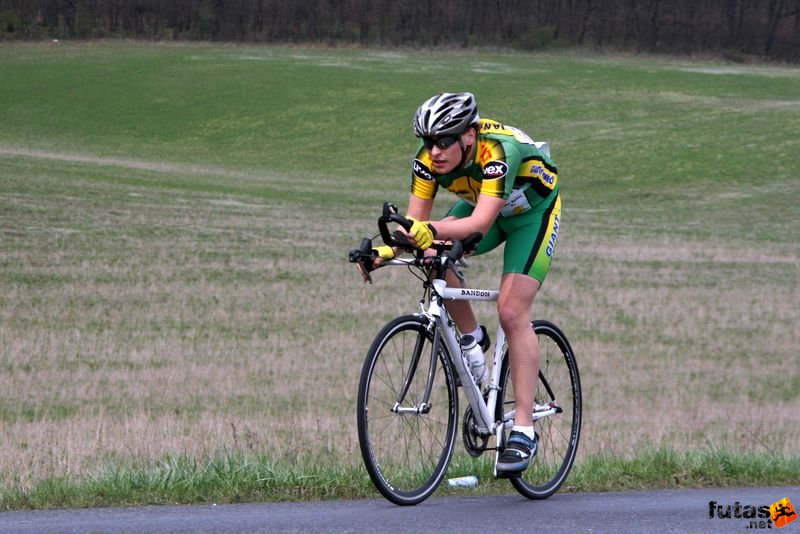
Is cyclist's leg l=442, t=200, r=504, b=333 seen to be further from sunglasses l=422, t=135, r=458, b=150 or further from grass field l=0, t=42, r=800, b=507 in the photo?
grass field l=0, t=42, r=800, b=507

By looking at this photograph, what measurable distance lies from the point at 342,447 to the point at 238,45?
8105 cm

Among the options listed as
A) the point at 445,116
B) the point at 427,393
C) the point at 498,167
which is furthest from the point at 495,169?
the point at 427,393

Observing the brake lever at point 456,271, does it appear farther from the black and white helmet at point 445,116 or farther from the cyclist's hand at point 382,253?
the black and white helmet at point 445,116

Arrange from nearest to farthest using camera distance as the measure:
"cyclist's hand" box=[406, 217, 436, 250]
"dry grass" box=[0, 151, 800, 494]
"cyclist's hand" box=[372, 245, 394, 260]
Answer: "cyclist's hand" box=[406, 217, 436, 250] < "cyclist's hand" box=[372, 245, 394, 260] < "dry grass" box=[0, 151, 800, 494]

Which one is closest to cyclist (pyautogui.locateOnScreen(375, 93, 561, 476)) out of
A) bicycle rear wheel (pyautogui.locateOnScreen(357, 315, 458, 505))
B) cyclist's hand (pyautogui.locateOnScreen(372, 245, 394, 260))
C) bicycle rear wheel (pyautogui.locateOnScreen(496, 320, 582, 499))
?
cyclist's hand (pyautogui.locateOnScreen(372, 245, 394, 260))

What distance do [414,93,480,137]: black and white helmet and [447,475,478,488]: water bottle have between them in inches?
68.3

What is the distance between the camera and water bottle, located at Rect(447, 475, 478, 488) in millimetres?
6266

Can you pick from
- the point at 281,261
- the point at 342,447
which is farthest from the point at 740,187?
the point at 342,447

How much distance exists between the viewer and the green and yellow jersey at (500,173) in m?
5.91

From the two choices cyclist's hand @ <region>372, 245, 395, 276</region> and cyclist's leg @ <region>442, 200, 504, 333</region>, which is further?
cyclist's leg @ <region>442, 200, 504, 333</region>

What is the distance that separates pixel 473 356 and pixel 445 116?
123 cm

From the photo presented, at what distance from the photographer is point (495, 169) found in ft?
19.3

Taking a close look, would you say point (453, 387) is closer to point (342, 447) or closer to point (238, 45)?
point (342, 447)

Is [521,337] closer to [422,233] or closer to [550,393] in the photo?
[550,393]
